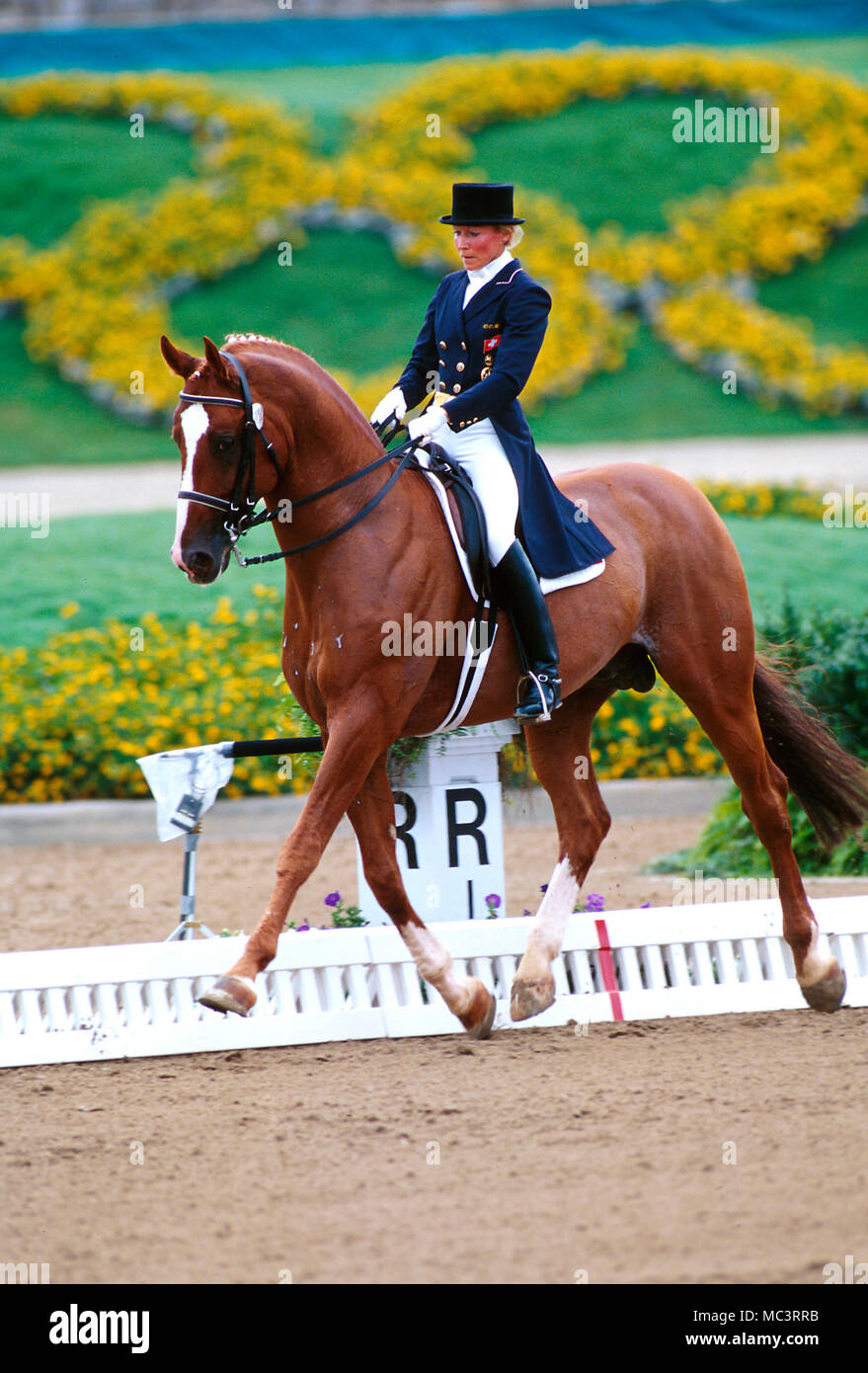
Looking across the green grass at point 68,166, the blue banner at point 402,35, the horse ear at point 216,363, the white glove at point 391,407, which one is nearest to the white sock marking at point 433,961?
the white glove at point 391,407

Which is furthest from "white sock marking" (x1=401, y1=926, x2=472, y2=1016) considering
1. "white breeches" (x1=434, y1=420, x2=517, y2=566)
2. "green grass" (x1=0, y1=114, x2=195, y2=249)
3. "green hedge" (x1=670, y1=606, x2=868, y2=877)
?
"green grass" (x1=0, y1=114, x2=195, y2=249)

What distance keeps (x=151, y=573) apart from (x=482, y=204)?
6.47 m

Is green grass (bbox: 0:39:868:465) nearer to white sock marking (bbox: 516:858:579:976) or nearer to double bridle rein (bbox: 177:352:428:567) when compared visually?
white sock marking (bbox: 516:858:579:976)

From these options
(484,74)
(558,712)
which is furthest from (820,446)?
(558,712)

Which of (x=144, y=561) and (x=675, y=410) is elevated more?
(x=675, y=410)

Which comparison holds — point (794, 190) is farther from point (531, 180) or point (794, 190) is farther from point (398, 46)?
point (398, 46)

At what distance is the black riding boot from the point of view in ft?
14.3

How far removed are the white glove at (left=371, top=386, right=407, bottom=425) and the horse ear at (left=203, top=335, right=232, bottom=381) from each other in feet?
2.46

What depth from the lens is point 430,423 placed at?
429 centimetres

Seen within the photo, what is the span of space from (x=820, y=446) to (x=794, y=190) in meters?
4.00

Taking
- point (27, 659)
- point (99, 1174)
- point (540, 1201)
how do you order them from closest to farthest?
1. point (540, 1201)
2. point (99, 1174)
3. point (27, 659)

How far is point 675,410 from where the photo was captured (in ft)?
51.6

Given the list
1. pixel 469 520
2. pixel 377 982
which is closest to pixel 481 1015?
pixel 377 982

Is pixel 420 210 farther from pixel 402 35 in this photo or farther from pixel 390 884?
pixel 390 884
